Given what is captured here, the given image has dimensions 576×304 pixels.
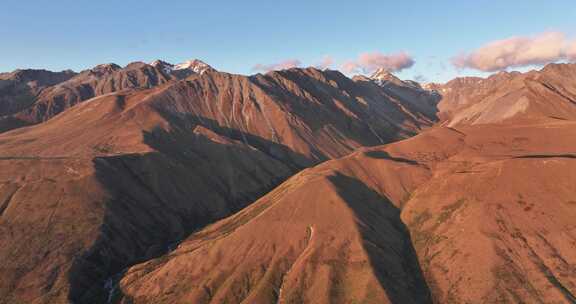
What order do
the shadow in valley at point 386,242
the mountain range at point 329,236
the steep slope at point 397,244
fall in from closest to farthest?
the steep slope at point 397,244
the shadow in valley at point 386,242
the mountain range at point 329,236

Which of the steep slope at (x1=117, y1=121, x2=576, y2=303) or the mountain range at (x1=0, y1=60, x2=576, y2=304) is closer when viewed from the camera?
the steep slope at (x1=117, y1=121, x2=576, y2=303)

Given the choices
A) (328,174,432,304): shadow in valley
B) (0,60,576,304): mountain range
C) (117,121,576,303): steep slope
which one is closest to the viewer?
(117,121,576,303): steep slope

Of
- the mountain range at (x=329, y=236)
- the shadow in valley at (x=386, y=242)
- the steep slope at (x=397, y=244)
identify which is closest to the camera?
the steep slope at (x=397, y=244)

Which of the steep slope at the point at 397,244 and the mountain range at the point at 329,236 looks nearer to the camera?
the steep slope at the point at 397,244

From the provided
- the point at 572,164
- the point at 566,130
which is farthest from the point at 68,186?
the point at 566,130
